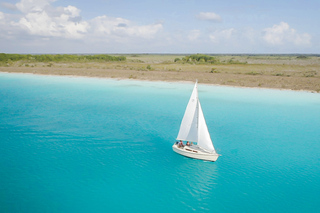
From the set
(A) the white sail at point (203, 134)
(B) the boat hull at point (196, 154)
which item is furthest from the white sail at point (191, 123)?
(B) the boat hull at point (196, 154)

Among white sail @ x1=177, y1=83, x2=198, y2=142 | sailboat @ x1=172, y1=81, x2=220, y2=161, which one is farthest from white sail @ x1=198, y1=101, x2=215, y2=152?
white sail @ x1=177, y1=83, x2=198, y2=142

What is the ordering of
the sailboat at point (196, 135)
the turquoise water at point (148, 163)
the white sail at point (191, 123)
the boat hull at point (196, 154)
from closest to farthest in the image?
the turquoise water at point (148, 163), the boat hull at point (196, 154), the sailboat at point (196, 135), the white sail at point (191, 123)

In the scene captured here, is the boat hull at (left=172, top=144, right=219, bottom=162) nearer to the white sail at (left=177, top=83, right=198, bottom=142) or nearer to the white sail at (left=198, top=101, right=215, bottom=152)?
the white sail at (left=198, top=101, right=215, bottom=152)

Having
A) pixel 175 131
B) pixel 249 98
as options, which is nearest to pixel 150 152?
pixel 175 131

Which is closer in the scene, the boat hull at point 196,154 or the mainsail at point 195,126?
the boat hull at point 196,154

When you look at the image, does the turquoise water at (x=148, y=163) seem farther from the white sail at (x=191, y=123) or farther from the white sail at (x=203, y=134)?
the white sail at (x=191, y=123)

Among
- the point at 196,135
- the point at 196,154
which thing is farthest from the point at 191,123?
the point at 196,154
